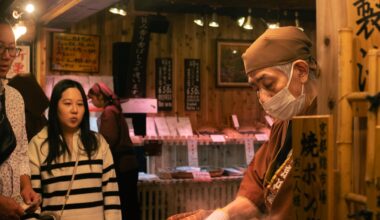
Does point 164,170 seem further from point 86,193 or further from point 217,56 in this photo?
point 86,193

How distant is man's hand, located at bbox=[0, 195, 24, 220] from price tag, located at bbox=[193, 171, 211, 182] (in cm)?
448

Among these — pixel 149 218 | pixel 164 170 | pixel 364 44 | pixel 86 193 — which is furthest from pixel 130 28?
pixel 364 44

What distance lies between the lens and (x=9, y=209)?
3135 mm

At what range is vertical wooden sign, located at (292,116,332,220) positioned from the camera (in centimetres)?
178

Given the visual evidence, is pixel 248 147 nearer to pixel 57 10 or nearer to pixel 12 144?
pixel 57 10

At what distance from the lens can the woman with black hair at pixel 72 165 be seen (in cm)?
404

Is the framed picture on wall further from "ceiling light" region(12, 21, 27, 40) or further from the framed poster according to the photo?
"ceiling light" region(12, 21, 27, 40)

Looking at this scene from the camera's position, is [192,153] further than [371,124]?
Yes

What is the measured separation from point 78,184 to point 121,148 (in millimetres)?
2440

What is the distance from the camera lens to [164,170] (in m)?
7.74

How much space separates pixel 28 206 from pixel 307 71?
2105mm

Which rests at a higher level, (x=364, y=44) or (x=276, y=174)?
(x=364, y=44)

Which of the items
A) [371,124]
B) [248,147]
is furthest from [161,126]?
→ [371,124]

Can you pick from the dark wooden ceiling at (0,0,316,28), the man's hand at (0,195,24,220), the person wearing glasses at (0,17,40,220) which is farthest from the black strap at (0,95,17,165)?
the dark wooden ceiling at (0,0,316,28)
